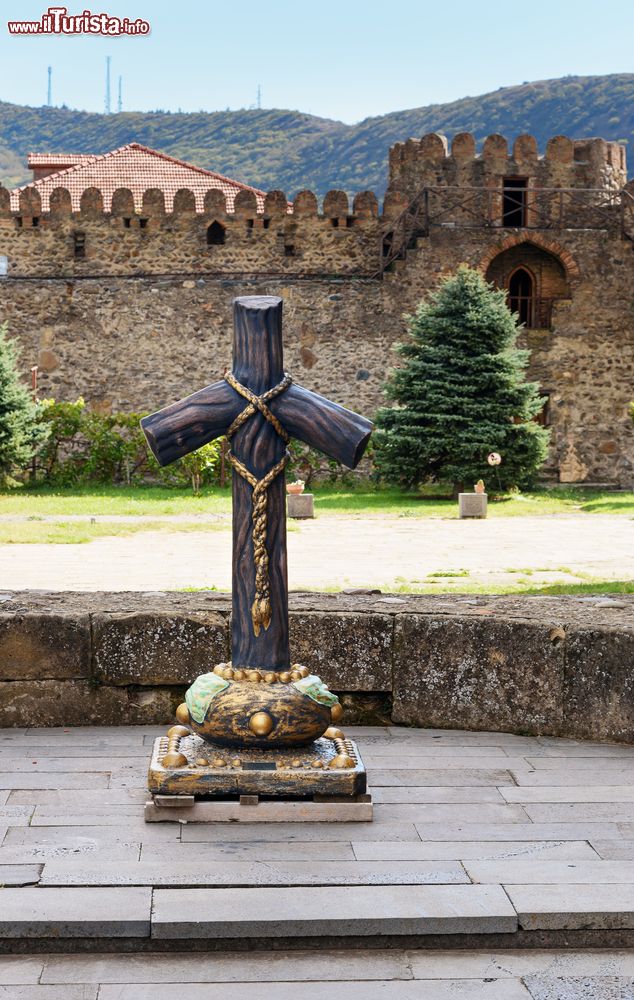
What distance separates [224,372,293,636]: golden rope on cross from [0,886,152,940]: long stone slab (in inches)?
47.5

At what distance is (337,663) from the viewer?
5535 millimetres

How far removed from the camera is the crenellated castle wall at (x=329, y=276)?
2944cm

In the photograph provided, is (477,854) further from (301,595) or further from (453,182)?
(453,182)

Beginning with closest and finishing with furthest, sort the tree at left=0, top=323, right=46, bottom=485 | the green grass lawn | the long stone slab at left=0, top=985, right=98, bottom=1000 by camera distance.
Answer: the long stone slab at left=0, top=985, right=98, bottom=1000, the green grass lawn, the tree at left=0, top=323, right=46, bottom=485

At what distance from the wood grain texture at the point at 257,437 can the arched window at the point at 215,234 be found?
83.1 ft

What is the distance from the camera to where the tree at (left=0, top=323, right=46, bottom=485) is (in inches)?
987

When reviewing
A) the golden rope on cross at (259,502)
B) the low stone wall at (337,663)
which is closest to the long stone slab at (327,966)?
the golden rope on cross at (259,502)

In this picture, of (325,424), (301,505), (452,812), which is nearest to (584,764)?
(452,812)

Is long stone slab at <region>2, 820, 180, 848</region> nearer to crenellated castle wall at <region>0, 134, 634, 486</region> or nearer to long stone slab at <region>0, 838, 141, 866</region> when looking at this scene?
long stone slab at <region>0, 838, 141, 866</region>

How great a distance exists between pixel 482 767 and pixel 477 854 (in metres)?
0.99

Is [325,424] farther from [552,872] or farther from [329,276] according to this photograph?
[329,276]

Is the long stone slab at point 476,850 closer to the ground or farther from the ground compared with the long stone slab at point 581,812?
farther from the ground

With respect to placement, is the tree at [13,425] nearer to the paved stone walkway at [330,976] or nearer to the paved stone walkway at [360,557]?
the paved stone walkway at [360,557]

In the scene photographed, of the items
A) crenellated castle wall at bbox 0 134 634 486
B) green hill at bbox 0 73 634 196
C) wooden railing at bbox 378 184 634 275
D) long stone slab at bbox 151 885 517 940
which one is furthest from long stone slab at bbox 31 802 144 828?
green hill at bbox 0 73 634 196
